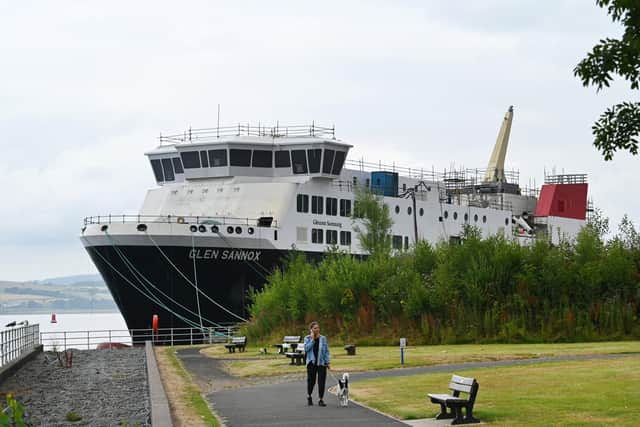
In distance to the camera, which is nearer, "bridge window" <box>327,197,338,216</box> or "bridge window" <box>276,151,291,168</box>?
"bridge window" <box>276,151,291,168</box>

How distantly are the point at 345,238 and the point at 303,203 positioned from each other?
4.02 meters

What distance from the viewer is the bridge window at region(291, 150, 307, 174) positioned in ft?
179

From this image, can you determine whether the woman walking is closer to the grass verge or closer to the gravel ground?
the grass verge

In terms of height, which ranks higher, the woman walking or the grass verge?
Answer: the woman walking

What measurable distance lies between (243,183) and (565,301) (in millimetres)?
20497

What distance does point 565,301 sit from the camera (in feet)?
127

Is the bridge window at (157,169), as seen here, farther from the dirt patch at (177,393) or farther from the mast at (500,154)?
the mast at (500,154)

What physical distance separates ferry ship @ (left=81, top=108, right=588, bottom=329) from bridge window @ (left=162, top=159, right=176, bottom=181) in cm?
5

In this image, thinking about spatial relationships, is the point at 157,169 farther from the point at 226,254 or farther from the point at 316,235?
the point at 226,254

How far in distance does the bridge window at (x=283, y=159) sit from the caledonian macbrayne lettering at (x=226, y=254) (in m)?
5.57

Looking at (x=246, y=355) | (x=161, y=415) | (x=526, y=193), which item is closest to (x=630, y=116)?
(x=161, y=415)

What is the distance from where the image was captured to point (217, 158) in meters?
54.5

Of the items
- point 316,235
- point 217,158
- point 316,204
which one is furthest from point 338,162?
point 217,158

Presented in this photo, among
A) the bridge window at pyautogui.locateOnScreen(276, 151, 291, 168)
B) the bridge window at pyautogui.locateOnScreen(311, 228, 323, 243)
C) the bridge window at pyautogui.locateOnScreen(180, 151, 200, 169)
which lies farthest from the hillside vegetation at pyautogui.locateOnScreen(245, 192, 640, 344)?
the bridge window at pyautogui.locateOnScreen(180, 151, 200, 169)
